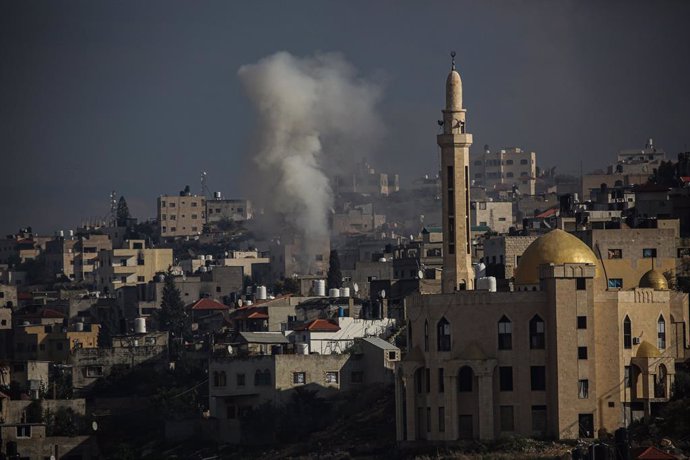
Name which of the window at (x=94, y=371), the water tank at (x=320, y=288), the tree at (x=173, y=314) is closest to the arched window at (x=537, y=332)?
the window at (x=94, y=371)

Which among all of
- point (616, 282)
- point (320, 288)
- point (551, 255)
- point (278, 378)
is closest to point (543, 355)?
point (551, 255)

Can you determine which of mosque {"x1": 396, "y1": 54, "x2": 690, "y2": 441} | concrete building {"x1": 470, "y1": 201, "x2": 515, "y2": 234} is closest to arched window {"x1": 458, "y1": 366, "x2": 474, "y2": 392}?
mosque {"x1": 396, "y1": 54, "x2": 690, "y2": 441}

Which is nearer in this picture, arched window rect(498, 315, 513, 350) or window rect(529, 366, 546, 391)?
window rect(529, 366, 546, 391)

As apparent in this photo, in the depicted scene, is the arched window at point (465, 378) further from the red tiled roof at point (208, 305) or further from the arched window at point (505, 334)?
the red tiled roof at point (208, 305)

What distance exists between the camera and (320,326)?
113000 millimetres

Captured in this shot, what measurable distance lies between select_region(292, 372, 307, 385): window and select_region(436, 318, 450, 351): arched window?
14.4 metres

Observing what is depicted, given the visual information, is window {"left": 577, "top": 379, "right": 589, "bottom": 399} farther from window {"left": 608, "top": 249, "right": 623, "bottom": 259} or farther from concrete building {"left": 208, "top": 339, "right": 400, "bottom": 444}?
window {"left": 608, "top": 249, "right": 623, "bottom": 259}

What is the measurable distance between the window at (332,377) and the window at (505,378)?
54.3ft

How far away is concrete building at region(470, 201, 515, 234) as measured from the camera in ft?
573

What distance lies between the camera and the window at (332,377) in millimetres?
→ 104688

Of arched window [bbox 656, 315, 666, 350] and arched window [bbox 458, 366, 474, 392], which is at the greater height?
arched window [bbox 656, 315, 666, 350]

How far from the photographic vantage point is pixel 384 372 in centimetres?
10306

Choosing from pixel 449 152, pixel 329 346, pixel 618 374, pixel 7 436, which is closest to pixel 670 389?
pixel 618 374

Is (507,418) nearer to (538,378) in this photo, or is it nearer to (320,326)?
(538,378)
